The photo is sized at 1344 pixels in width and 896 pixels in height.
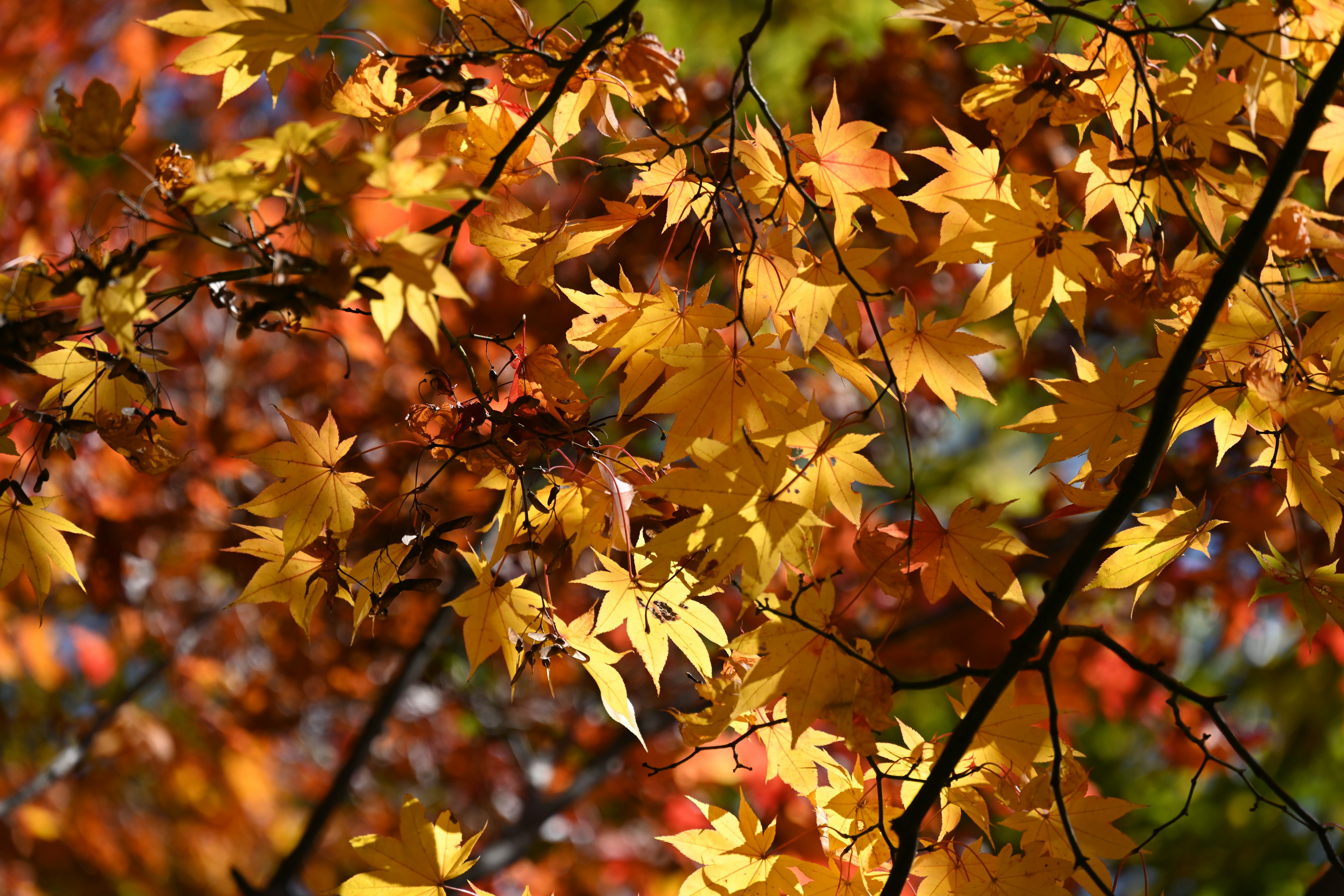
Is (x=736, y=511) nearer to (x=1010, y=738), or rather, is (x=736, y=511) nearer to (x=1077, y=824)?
(x=1010, y=738)

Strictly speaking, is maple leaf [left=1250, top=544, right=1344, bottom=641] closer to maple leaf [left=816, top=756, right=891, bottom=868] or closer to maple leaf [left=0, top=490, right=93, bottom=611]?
maple leaf [left=816, top=756, right=891, bottom=868]

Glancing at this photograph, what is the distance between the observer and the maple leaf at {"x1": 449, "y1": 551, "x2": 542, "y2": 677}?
1064 mm

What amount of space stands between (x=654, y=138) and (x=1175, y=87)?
1.95 feet

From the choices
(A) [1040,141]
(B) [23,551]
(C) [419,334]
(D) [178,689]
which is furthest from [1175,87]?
(D) [178,689]

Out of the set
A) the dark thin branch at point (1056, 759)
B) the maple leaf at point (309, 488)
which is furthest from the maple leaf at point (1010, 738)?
the maple leaf at point (309, 488)

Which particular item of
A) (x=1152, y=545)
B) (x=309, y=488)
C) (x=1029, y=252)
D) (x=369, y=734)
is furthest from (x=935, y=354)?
(x=369, y=734)

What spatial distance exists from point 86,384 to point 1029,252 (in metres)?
1.21

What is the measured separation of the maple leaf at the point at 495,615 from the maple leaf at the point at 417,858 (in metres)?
0.20

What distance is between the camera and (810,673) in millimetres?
879

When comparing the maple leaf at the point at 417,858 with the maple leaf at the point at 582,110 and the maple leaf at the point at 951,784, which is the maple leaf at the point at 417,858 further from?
the maple leaf at the point at 582,110

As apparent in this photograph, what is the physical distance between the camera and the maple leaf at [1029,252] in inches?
39.7

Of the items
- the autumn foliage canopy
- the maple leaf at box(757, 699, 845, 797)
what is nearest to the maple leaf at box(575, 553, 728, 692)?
the autumn foliage canopy

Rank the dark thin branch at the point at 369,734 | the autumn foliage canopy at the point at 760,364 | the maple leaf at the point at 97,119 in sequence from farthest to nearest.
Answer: the dark thin branch at the point at 369,734 < the autumn foliage canopy at the point at 760,364 < the maple leaf at the point at 97,119

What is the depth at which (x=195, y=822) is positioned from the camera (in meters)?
5.54
